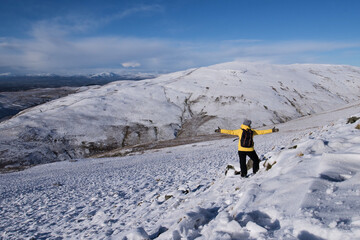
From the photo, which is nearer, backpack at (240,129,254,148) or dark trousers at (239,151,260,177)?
backpack at (240,129,254,148)

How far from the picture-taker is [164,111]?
9644 cm

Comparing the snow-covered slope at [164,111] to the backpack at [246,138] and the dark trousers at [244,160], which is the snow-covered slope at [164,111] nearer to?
the dark trousers at [244,160]

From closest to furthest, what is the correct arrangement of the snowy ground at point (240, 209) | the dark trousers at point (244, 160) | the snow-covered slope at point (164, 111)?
the snowy ground at point (240, 209)
the dark trousers at point (244, 160)
the snow-covered slope at point (164, 111)

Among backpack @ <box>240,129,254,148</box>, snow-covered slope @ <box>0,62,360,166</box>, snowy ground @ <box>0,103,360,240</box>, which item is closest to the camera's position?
snowy ground @ <box>0,103,360,240</box>

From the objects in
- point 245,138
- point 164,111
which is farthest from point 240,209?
point 164,111

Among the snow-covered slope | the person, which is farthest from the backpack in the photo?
the snow-covered slope

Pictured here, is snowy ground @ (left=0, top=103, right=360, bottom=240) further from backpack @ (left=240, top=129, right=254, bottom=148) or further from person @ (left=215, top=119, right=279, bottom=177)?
backpack @ (left=240, top=129, right=254, bottom=148)

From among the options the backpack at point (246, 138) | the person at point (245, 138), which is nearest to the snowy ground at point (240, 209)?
the person at point (245, 138)

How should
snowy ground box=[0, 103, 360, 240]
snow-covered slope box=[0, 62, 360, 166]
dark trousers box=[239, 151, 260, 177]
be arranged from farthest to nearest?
1. snow-covered slope box=[0, 62, 360, 166]
2. dark trousers box=[239, 151, 260, 177]
3. snowy ground box=[0, 103, 360, 240]

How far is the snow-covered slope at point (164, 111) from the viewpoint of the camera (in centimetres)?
7069

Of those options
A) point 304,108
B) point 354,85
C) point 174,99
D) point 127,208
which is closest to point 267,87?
point 304,108

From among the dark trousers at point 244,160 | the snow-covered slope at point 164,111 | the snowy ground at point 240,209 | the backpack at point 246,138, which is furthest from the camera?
the snow-covered slope at point 164,111

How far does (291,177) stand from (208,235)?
3.28 meters

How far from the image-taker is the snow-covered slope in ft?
232
